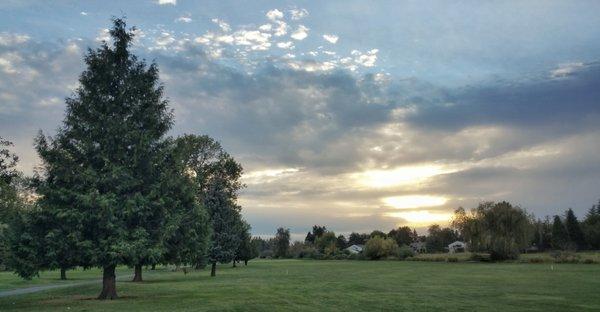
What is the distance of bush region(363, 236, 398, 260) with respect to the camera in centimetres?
12019

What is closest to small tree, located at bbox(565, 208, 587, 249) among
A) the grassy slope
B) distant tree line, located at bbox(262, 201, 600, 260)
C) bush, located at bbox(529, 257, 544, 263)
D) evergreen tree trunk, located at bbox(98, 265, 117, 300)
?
distant tree line, located at bbox(262, 201, 600, 260)

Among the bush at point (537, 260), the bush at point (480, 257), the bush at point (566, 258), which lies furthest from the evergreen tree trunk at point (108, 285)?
the bush at point (480, 257)

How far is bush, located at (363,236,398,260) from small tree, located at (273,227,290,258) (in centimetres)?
5053

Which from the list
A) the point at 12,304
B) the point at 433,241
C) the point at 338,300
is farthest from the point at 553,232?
the point at 12,304

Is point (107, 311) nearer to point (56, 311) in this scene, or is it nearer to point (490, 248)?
point (56, 311)

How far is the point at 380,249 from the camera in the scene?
120188 mm

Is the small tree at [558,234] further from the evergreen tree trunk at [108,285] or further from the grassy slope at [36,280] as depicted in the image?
the evergreen tree trunk at [108,285]

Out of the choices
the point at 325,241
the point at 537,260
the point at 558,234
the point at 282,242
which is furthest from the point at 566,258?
the point at 282,242

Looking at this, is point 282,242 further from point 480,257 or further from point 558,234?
point 480,257

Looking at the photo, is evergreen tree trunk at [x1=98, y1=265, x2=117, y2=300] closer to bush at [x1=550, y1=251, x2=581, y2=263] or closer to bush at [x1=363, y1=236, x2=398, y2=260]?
bush at [x1=550, y1=251, x2=581, y2=263]

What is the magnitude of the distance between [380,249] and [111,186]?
3987 inches

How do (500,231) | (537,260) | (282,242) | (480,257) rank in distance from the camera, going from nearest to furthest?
(537,260) < (500,231) < (480,257) < (282,242)

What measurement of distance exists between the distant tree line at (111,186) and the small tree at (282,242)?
140274 millimetres

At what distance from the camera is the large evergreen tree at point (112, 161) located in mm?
24281
